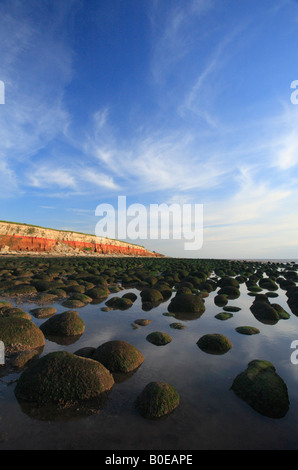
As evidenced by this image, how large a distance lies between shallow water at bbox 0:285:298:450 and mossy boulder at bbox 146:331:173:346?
16 centimetres

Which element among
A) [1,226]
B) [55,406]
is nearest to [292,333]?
[55,406]

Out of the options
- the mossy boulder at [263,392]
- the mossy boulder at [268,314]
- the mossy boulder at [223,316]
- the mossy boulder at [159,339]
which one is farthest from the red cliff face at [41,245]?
the mossy boulder at [263,392]

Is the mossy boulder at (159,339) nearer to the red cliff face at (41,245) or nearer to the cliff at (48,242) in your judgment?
the cliff at (48,242)

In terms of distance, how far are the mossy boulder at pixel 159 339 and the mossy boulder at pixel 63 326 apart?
2102 millimetres

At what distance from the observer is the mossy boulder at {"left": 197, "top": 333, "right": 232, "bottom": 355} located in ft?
19.9

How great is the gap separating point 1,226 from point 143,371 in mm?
57237

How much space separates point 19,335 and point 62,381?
2.58 meters

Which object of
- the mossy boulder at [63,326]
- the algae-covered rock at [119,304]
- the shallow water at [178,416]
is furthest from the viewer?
the algae-covered rock at [119,304]

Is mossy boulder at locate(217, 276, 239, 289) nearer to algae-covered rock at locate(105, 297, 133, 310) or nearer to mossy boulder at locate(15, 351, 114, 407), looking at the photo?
algae-covered rock at locate(105, 297, 133, 310)

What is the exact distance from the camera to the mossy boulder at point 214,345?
606cm

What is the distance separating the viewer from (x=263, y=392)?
13.0 ft
